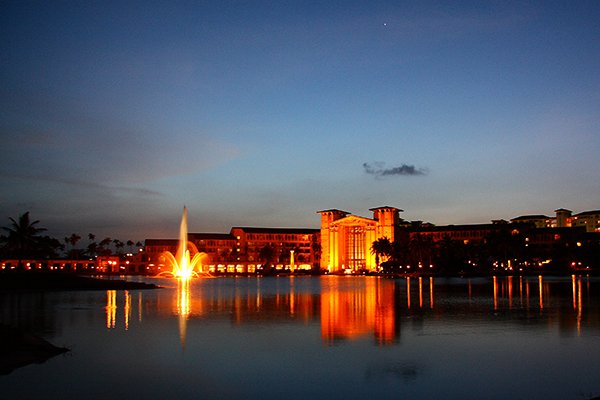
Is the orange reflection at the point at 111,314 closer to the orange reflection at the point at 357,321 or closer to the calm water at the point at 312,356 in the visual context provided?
the calm water at the point at 312,356

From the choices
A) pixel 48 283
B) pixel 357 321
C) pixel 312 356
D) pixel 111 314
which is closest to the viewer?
pixel 312 356

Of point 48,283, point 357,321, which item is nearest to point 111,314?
point 357,321

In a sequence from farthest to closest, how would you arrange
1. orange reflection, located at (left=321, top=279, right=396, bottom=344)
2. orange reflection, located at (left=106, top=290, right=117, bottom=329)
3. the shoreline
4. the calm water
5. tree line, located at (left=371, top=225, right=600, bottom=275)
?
tree line, located at (left=371, top=225, right=600, bottom=275) → the shoreline → orange reflection, located at (left=106, top=290, right=117, bottom=329) → orange reflection, located at (left=321, top=279, right=396, bottom=344) → the calm water

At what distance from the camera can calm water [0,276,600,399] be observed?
19.3 metres

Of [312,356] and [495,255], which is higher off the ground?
[495,255]

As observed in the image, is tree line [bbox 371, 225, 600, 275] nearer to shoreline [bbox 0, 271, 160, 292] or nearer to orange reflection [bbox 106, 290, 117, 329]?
shoreline [bbox 0, 271, 160, 292]

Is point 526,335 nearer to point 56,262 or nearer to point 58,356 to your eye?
point 58,356

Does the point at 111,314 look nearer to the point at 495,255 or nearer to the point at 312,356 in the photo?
the point at 312,356

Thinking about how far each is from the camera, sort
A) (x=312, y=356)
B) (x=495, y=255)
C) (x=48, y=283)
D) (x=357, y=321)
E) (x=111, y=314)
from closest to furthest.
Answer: (x=312, y=356)
(x=357, y=321)
(x=111, y=314)
(x=48, y=283)
(x=495, y=255)

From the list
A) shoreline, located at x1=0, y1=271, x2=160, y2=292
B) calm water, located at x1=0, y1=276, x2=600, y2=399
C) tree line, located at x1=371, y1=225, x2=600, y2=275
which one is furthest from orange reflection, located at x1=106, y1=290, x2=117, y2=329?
tree line, located at x1=371, y1=225, x2=600, y2=275

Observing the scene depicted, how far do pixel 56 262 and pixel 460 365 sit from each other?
620 feet

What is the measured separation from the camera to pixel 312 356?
24.9 meters

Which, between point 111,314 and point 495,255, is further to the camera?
point 495,255

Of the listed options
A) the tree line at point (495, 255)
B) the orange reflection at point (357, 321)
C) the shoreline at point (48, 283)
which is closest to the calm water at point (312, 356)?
the orange reflection at point (357, 321)
